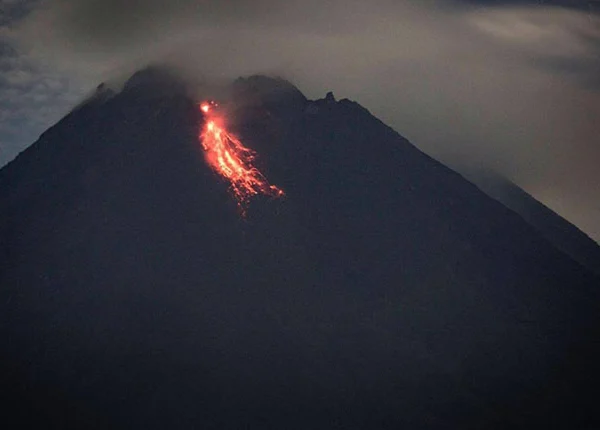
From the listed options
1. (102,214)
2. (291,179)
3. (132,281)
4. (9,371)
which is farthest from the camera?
(291,179)

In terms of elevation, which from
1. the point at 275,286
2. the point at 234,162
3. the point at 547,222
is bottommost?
the point at 275,286

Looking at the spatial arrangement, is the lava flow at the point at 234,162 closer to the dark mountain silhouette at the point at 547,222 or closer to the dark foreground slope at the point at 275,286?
the dark foreground slope at the point at 275,286

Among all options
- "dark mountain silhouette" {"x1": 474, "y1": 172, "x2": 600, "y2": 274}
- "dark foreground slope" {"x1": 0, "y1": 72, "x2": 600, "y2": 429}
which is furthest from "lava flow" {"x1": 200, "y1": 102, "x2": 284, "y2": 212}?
"dark mountain silhouette" {"x1": 474, "y1": 172, "x2": 600, "y2": 274}

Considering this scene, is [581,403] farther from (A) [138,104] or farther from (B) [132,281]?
(A) [138,104]

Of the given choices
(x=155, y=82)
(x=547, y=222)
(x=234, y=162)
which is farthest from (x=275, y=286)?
(x=547, y=222)

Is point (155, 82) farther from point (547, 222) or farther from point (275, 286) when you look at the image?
point (547, 222)

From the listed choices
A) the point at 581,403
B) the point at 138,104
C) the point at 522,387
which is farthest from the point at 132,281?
the point at 581,403

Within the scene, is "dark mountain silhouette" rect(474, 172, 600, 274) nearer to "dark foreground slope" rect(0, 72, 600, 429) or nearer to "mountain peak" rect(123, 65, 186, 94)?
"dark foreground slope" rect(0, 72, 600, 429)
